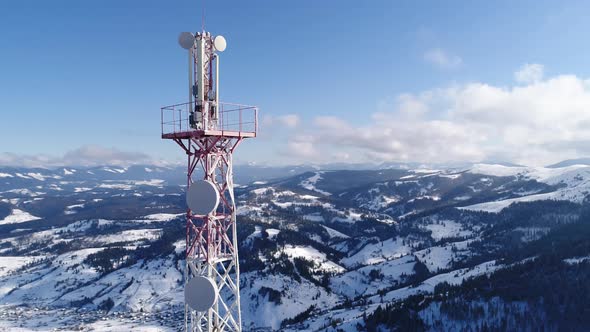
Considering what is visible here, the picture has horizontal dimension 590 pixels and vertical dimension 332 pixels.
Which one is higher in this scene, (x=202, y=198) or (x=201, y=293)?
(x=202, y=198)

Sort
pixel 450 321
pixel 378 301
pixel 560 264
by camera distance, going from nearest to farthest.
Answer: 1. pixel 450 321
2. pixel 560 264
3. pixel 378 301

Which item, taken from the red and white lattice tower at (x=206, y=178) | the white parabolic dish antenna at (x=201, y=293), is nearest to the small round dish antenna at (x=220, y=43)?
the red and white lattice tower at (x=206, y=178)

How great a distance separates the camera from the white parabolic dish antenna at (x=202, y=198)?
29.4 meters

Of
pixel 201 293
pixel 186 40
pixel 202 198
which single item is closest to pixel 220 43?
pixel 186 40

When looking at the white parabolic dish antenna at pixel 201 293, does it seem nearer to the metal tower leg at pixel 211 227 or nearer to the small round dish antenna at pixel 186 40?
the metal tower leg at pixel 211 227

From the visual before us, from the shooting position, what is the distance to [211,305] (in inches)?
1150

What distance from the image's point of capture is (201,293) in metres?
29.7

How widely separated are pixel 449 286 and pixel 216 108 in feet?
614

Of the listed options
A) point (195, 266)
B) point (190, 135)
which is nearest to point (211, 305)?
point (195, 266)

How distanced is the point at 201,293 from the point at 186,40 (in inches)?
759

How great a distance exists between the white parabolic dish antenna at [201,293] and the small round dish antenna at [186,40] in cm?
1763

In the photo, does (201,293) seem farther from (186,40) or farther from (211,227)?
(186,40)

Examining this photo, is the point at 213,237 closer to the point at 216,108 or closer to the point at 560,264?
the point at 216,108

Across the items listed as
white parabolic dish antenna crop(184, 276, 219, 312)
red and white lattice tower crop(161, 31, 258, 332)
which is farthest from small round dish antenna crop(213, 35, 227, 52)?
white parabolic dish antenna crop(184, 276, 219, 312)
